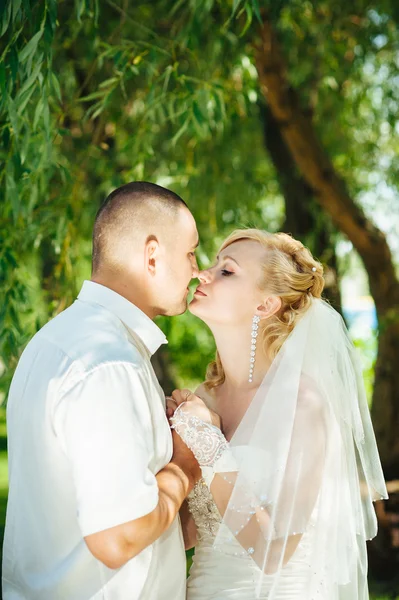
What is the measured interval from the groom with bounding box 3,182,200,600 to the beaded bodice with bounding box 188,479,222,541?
1.05ft

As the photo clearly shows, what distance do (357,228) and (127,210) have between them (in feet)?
10.5

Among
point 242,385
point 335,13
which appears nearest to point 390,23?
point 335,13

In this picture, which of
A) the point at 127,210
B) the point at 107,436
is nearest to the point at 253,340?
the point at 127,210

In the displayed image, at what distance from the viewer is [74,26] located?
Result: 379 cm

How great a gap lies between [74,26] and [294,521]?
2607 mm

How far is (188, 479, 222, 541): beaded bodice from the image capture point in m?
2.54

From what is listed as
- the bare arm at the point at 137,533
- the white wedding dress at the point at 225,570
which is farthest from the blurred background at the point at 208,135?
the bare arm at the point at 137,533

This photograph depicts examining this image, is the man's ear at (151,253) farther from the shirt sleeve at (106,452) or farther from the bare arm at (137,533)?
the bare arm at (137,533)

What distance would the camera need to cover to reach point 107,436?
67.7 inches

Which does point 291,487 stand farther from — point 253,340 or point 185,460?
point 253,340

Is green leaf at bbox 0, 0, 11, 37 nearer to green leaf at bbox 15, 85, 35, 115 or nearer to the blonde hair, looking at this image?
green leaf at bbox 15, 85, 35, 115

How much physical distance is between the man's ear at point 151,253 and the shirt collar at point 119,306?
0.12 m

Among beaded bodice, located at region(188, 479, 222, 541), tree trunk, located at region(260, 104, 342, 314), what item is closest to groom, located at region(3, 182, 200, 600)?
beaded bodice, located at region(188, 479, 222, 541)

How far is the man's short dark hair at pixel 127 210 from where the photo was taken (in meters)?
2.12
